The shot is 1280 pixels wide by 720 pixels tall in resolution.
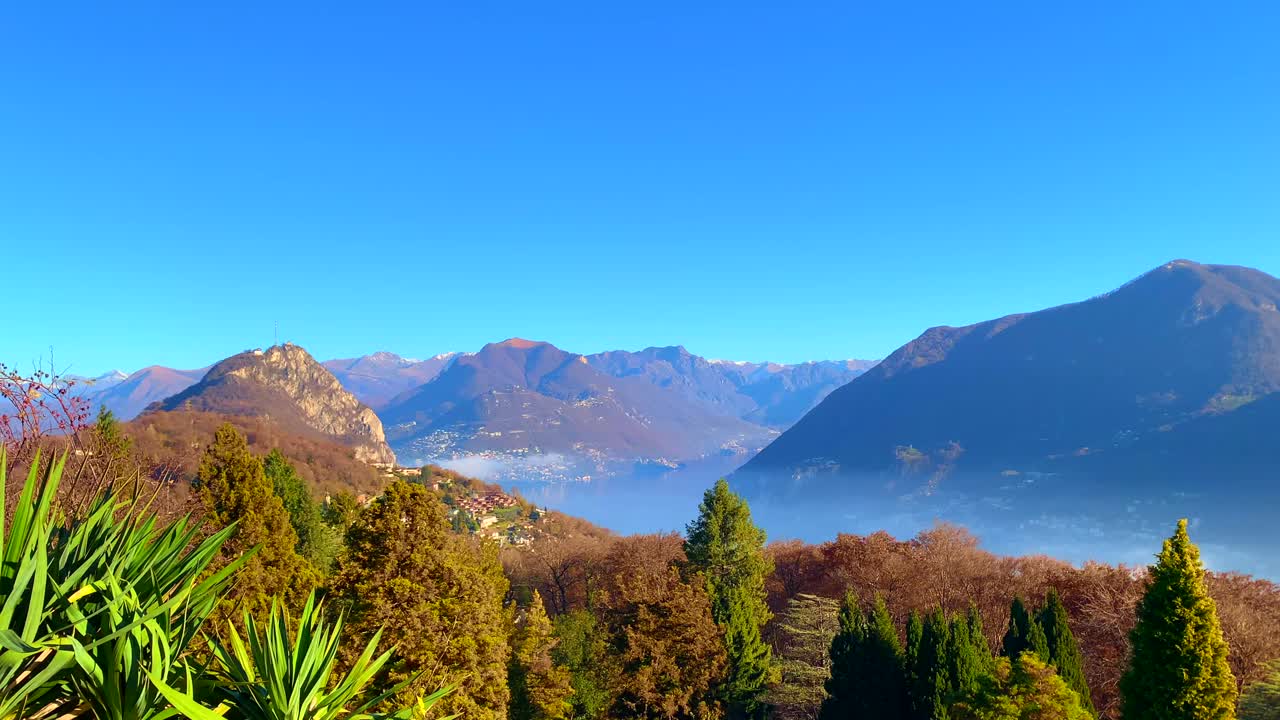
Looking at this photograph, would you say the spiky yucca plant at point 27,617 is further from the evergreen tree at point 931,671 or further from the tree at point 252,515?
the evergreen tree at point 931,671

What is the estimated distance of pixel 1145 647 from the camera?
1574cm

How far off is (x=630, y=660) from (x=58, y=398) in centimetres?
1638

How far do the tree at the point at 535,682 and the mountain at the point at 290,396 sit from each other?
136354 millimetres

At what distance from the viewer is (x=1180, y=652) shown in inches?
593

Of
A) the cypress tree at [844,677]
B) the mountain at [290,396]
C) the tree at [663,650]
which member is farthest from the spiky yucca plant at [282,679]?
the mountain at [290,396]

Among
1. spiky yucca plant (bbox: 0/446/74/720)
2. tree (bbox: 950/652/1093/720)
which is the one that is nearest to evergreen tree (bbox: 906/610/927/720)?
tree (bbox: 950/652/1093/720)

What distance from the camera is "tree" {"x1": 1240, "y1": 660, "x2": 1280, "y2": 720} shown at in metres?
16.2

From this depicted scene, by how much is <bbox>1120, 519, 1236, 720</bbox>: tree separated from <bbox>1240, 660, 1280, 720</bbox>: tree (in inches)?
93.3

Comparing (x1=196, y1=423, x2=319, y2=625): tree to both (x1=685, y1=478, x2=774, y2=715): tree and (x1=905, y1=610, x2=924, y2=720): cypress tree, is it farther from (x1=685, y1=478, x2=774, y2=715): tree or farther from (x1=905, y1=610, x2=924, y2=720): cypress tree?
(x1=905, y1=610, x2=924, y2=720): cypress tree

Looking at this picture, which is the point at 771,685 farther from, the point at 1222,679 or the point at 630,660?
the point at 1222,679

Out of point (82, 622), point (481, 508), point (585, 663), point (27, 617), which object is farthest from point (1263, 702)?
point (481, 508)

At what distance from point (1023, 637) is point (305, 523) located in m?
30.7

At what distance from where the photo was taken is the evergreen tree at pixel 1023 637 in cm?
2067

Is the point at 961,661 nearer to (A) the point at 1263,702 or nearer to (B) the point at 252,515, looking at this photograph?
(A) the point at 1263,702
